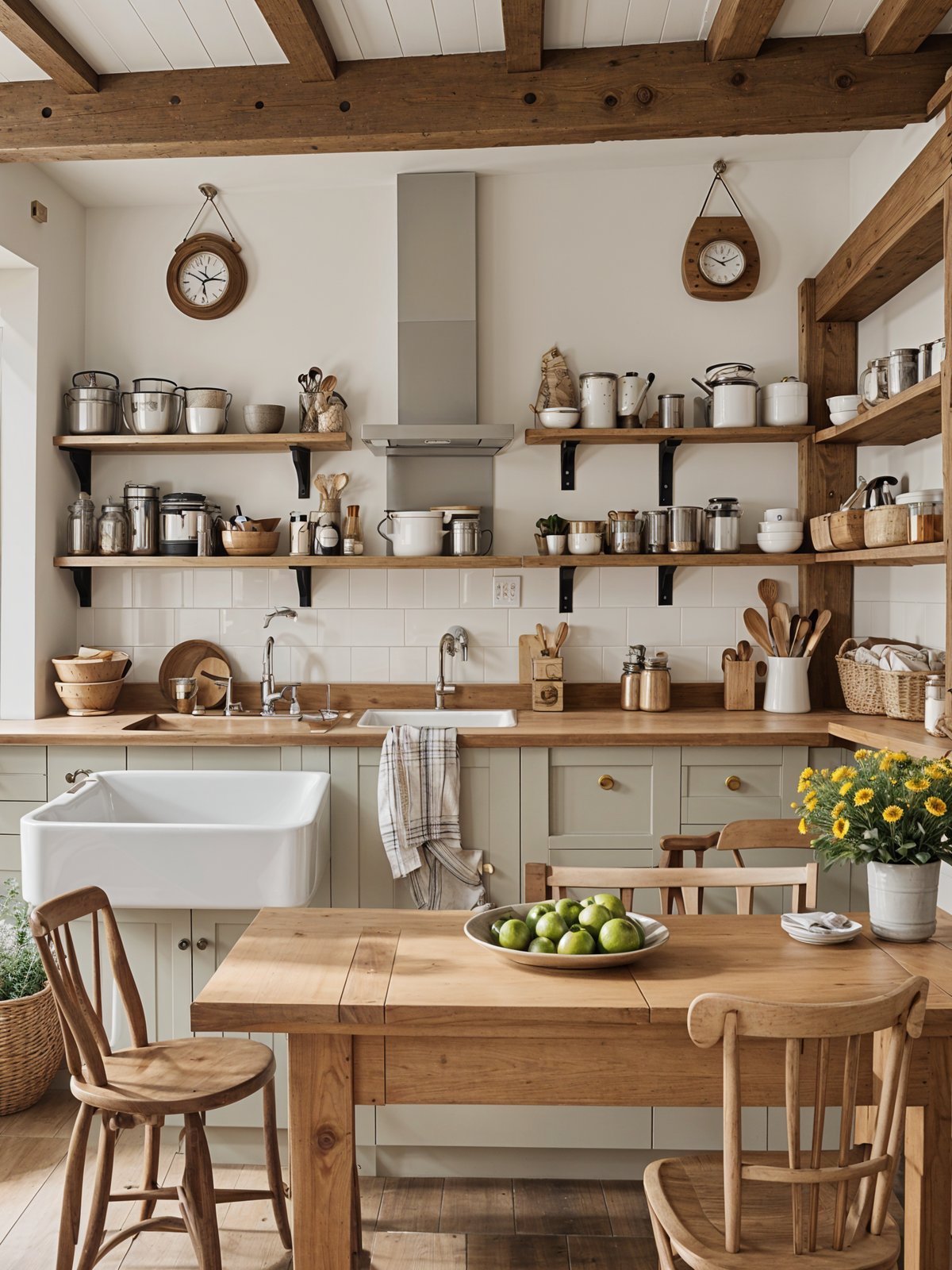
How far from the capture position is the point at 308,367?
3.87 meters

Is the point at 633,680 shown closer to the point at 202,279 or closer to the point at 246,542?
the point at 246,542

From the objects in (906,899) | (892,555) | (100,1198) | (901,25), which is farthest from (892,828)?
(901,25)

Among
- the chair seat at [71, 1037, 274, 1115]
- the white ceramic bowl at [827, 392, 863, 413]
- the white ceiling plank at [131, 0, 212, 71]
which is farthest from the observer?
the white ceramic bowl at [827, 392, 863, 413]

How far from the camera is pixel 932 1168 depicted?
1707mm

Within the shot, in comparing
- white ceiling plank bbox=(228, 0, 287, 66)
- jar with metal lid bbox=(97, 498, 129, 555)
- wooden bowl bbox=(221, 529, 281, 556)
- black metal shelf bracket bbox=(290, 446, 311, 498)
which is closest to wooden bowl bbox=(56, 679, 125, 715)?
jar with metal lid bbox=(97, 498, 129, 555)

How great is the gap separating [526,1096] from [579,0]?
243 centimetres

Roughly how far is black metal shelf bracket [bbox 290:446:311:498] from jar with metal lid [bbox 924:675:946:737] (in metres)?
2.10

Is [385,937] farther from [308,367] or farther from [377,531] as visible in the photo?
[308,367]

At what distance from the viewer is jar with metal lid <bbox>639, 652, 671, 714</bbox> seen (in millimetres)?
3660

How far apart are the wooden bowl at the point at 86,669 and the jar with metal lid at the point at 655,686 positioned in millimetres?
1811

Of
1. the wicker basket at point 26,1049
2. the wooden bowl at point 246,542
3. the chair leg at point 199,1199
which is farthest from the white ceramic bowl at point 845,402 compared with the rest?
the wicker basket at point 26,1049

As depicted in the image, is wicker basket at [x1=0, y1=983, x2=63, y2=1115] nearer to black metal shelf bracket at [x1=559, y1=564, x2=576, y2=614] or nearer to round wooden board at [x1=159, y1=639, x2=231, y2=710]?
round wooden board at [x1=159, y1=639, x2=231, y2=710]

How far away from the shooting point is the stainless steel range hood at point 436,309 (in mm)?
3756

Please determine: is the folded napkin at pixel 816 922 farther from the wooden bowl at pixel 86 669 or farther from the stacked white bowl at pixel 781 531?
the wooden bowl at pixel 86 669
